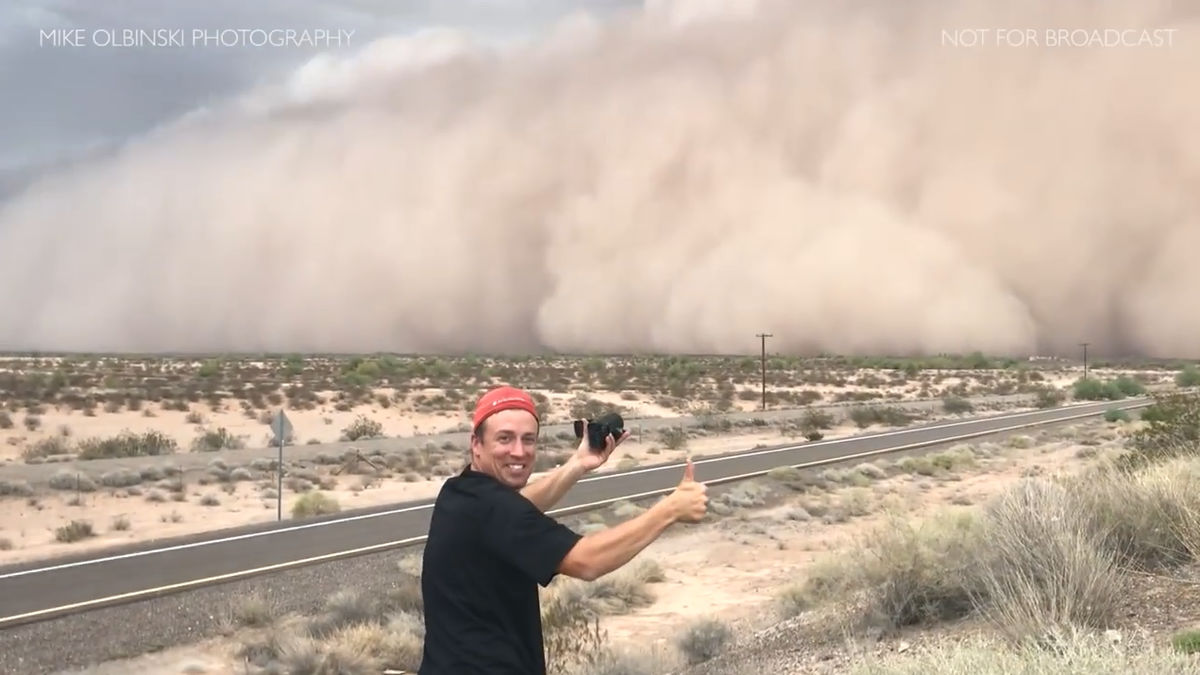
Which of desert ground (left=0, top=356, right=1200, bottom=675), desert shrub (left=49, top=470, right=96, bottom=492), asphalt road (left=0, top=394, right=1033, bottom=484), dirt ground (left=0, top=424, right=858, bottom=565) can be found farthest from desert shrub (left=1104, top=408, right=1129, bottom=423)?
desert shrub (left=49, top=470, right=96, bottom=492)

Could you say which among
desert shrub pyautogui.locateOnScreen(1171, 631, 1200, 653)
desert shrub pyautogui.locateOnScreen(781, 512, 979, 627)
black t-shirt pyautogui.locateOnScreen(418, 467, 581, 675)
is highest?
black t-shirt pyautogui.locateOnScreen(418, 467, 581, 675)

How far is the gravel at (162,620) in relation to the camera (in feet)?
24.1

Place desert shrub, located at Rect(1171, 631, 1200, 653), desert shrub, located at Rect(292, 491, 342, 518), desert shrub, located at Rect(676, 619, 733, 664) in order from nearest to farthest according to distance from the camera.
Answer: desert shrub, located at Rect(1171, 631, 1200, 653) → desert shrub, located at Rect(676, 619, 733, 664) → desert shrub, located at Rect(292, 491, 342, 518)

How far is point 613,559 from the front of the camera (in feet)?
7.54

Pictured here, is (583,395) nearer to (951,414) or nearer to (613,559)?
(951,414)

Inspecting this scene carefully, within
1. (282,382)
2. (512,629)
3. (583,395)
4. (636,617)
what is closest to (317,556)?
(636,617)

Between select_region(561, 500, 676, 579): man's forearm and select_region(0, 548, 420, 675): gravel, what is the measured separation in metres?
6.19

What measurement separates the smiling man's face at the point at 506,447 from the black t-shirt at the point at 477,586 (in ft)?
0.19

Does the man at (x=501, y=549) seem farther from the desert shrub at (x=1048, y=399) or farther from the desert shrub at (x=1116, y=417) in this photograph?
the desert shrub at (x=1048, y=399)

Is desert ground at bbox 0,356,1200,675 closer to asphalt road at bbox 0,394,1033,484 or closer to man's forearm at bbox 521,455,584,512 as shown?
asphalt road at bbox 0,394,1033,484

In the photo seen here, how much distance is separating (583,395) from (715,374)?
27540 mm

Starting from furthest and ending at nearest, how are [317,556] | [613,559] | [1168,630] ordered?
[317,556] → [1168,630] → [613,559]

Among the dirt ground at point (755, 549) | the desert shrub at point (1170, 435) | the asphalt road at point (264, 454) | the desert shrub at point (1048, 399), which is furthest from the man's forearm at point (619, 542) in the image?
the desert shrub at point (1048, 399)

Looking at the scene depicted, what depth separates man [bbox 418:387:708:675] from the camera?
2.34 metres
